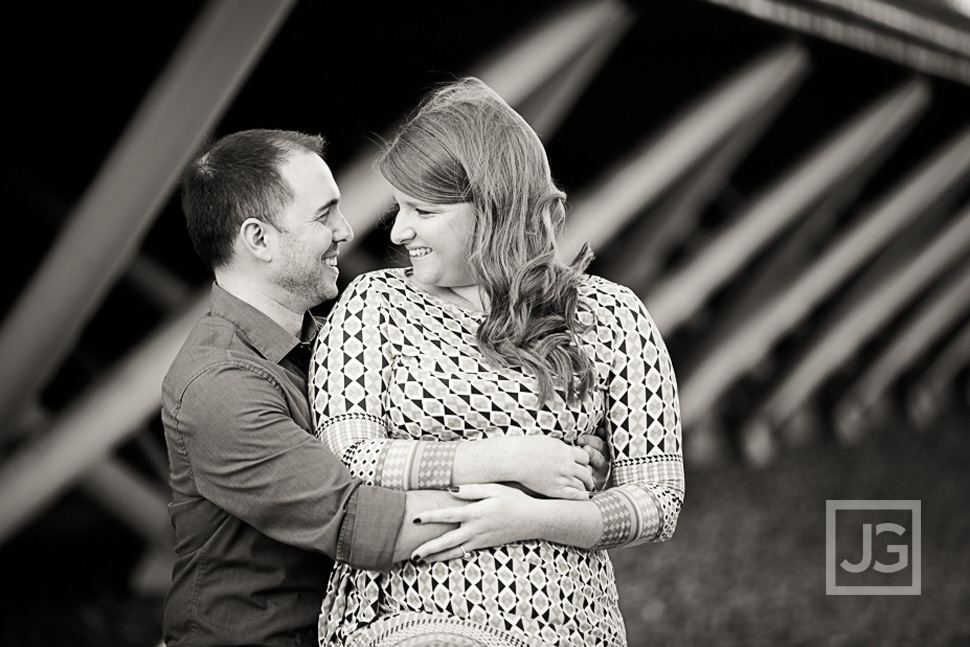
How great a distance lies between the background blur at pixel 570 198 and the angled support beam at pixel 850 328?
0.51 metres

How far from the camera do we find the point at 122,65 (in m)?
6.14

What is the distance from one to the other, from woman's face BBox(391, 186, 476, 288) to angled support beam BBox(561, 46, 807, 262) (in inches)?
159

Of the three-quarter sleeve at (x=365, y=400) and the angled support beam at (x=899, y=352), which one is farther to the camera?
the angled support beam at (x=899, y=352)

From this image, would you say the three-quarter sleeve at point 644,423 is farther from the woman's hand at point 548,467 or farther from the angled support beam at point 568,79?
the angled support beam at point 568,79

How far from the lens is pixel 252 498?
7.94ft

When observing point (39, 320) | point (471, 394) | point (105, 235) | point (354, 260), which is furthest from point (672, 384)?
point (354, 260)

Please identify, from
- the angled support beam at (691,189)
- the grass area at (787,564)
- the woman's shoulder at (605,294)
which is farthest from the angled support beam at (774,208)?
the woman's shoulder at (605,294)

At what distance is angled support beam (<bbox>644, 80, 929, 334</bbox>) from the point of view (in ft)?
26.5

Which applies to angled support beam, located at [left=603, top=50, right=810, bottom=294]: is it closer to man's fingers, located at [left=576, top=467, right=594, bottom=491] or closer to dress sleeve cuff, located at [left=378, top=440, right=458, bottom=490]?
man's fingers, located at [left=576, top=467, right=594, bottom=491]

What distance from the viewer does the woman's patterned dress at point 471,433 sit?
240cm

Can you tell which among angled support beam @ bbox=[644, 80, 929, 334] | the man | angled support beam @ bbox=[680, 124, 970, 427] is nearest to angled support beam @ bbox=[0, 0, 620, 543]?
the man

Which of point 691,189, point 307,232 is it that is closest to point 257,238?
point 307,232

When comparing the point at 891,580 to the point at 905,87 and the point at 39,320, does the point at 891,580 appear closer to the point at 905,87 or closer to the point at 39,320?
the point at 905,87

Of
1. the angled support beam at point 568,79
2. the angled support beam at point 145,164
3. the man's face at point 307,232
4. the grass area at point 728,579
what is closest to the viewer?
the man's face at point 307,232
